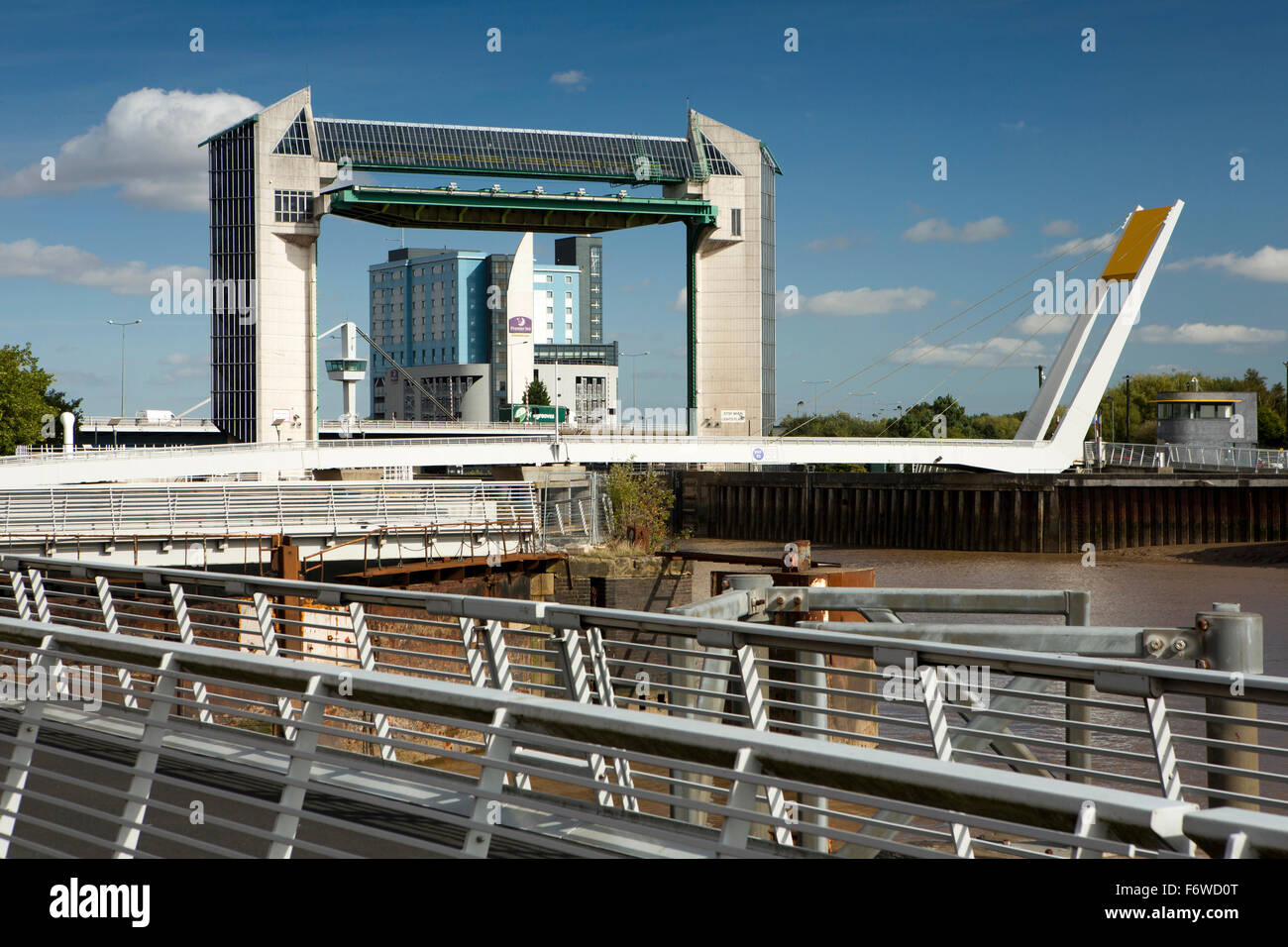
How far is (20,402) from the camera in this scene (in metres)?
57.7

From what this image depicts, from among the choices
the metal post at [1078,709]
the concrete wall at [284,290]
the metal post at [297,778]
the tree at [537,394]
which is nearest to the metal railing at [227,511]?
the metal post at [1078,709]

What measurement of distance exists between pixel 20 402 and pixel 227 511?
1329 inches

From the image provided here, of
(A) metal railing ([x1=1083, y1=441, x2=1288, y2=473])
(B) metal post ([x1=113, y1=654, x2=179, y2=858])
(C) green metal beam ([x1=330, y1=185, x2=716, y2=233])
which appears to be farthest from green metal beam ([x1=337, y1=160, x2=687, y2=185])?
(B) metal post ([x1=113, y1=654, x2=179, y2=858])

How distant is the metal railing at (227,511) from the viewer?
91.1ft

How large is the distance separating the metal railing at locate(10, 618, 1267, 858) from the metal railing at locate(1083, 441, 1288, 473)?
166ft

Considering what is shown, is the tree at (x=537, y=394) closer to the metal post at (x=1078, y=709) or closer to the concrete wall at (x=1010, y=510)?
the concrete wall at (x=1010, y=510)

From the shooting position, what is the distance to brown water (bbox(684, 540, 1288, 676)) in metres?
31.2

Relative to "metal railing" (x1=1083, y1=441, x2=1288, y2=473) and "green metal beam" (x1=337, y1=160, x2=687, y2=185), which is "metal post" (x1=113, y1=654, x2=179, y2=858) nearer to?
→ "metal railing" (x1=1083, y1=441, x2=1288, y2=473)

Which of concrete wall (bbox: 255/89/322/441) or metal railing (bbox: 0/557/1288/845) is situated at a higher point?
concrete wall (bbox: 255/89/322/441)

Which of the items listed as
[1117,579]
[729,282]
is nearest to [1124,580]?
[1117,579]

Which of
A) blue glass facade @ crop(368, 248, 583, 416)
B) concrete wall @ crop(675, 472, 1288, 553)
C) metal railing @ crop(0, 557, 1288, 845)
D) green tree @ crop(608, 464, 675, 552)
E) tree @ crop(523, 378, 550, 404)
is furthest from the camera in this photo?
blue glass facade @ crop(368, 248, 583, 416)

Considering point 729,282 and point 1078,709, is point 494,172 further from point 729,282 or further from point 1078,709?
point 1078,709

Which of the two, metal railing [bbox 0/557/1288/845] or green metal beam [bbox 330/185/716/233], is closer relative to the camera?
metal railing [bbox 0/557/1288/845]

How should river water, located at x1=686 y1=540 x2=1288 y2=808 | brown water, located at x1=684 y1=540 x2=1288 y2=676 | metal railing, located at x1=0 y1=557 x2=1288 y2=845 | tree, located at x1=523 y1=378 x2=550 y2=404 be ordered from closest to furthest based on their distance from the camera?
metal railing, located at x1=0 y1=557 x2=1288 y2=845, river water, located at x1=686 y1=540 x2=1288 y2=808, brown water, located at x1=684 y1=540 x2=1288 y2=676, tree, located at x1=523 y1=378 x2=550 y2=404
